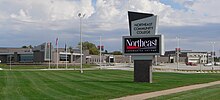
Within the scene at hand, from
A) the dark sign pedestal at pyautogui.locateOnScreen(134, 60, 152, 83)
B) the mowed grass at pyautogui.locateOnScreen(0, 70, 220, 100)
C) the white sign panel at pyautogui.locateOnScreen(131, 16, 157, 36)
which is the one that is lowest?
the mowed grass at pyautogui.locateOnScreen(0, 70, 220, 100)

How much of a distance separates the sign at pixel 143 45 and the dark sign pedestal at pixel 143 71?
823 millimetres

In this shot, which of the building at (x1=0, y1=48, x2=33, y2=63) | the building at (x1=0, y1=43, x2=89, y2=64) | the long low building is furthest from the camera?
the building at (x1=0, y1=48, x2=33, y2=63)

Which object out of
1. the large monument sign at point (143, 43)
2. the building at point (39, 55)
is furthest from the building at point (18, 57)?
the large monument sign at point (143, 43)

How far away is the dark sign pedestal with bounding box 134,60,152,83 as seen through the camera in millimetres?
32469

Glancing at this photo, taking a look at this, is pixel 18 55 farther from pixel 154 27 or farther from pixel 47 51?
pixel 154 27

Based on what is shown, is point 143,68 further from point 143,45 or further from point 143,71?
point 143,45

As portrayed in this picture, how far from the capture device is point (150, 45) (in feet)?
107

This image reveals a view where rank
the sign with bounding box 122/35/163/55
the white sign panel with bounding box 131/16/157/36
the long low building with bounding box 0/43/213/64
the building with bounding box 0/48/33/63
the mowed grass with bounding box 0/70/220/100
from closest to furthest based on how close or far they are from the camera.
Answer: the mowed grass with bounding box 0/70/220/100 < the sign with bounding box 122/35/163/55 < the white sign panel with bounding box 131/16/157/36 < the long low building with bounding box 0/43/213/64 < the building with bounding box 0/48/33/63

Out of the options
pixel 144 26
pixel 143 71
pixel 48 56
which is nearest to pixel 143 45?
pixel 144 26

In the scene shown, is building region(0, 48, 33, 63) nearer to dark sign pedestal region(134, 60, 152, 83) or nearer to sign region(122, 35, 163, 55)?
sign region(122, 35, 163, 55)

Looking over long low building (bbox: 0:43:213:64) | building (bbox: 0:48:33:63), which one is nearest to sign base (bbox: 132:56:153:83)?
long low building (bbox: 0:43:213:64)

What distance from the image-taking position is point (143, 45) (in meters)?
32.9

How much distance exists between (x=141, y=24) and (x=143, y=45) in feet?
5.81

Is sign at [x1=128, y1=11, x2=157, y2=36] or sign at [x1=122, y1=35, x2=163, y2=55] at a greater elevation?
sign at [x1=128, y1=11, x2=157, y2=36]
